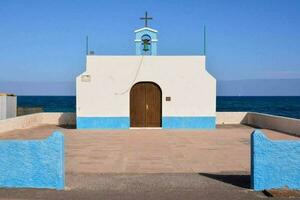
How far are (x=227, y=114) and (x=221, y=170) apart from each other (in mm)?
15303

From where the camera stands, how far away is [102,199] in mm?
7602

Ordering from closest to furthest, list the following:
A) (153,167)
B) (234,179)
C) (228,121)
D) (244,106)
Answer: (234,179)
(153,167)
(228,121)
(244,106)

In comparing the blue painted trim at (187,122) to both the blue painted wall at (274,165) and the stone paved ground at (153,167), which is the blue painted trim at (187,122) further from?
the blue painted wall at (274,165)

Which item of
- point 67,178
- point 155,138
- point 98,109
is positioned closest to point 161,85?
point 98,109

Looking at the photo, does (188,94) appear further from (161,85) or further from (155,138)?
(155,138)

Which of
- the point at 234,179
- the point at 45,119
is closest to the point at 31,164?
the point at 234,179

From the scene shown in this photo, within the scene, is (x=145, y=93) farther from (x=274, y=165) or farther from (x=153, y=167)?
(x=274, y=165)

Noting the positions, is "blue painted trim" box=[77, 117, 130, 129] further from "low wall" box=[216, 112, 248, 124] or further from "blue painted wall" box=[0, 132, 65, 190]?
"blue painted wall" box=[0, 132, 65, 190]

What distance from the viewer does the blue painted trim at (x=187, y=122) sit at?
21641 mm

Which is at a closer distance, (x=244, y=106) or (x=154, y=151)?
(x=154, y=151)

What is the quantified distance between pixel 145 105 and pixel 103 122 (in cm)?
221

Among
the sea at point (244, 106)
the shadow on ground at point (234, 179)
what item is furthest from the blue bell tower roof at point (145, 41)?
the sea at point (244, 106)

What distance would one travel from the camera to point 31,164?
27.3 ft

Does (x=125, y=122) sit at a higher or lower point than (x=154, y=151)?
→ higher
